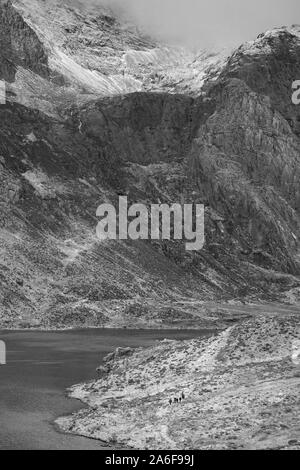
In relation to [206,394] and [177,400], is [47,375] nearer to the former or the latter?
[177,400]

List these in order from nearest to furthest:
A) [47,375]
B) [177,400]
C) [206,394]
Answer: [177,400]
[206,394]
[47,375]

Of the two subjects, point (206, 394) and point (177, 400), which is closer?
point (177, 400)

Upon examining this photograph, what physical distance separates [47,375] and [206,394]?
2798cm

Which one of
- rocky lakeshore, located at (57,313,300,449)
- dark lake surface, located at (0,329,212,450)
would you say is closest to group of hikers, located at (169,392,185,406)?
rocky lakeshore, located at (57,313,300,449)

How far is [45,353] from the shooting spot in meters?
94.6

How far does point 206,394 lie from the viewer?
2026 inches

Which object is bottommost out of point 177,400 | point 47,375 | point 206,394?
point 47,375

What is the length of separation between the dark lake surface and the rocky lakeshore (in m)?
2.29

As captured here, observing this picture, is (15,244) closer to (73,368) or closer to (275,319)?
(73,368)

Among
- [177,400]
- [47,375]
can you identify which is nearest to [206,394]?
[177,400]

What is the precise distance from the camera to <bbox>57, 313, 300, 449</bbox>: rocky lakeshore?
42688mm

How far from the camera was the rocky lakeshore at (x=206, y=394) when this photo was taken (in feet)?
140
